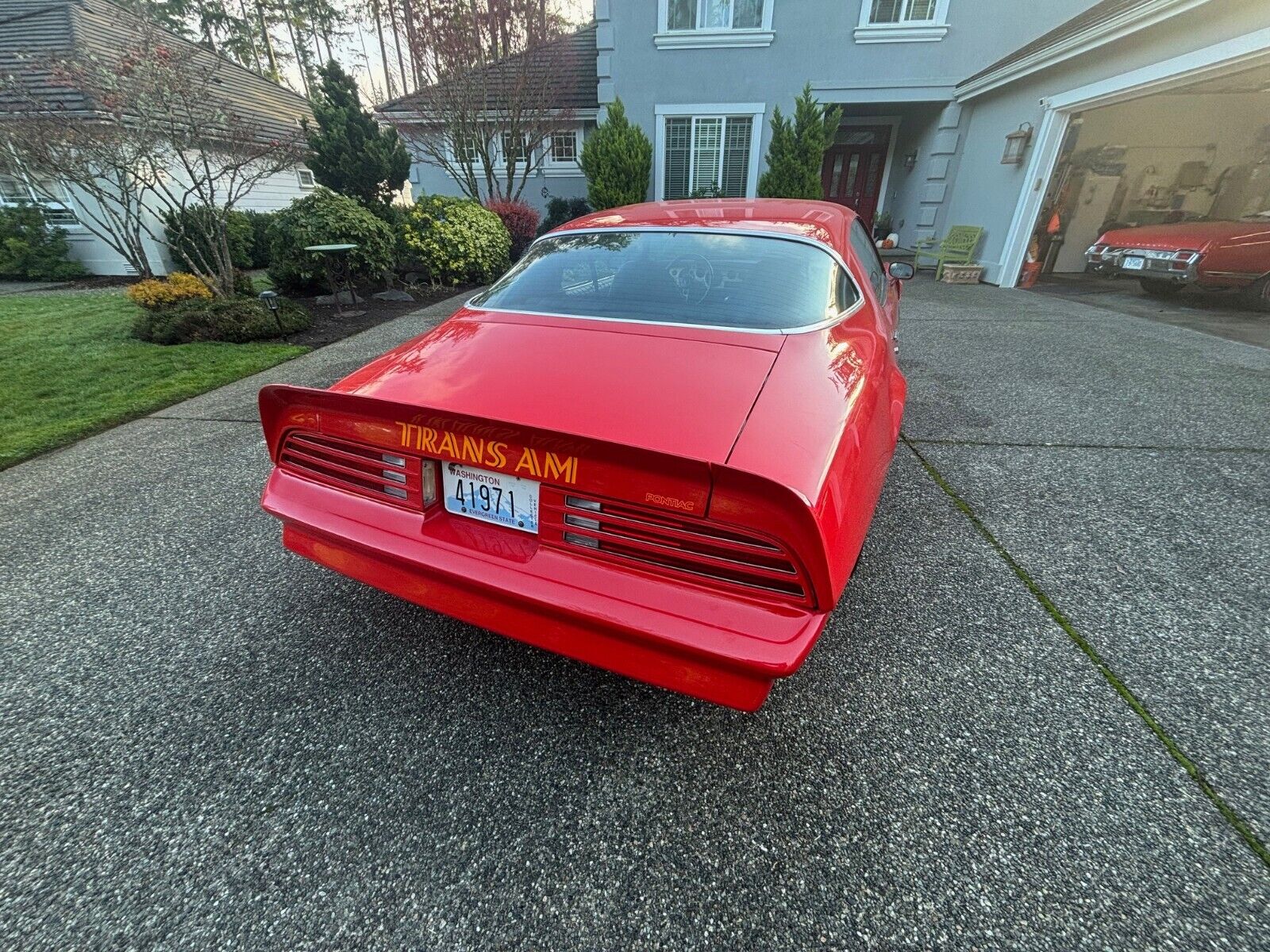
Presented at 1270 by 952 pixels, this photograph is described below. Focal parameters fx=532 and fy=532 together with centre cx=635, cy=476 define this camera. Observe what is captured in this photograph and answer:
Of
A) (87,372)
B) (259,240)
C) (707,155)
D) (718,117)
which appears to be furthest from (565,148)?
(87,372)

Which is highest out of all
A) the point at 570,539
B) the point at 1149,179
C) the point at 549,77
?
the point at 549,77

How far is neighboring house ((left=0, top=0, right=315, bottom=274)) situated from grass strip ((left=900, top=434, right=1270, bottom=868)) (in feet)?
39.2

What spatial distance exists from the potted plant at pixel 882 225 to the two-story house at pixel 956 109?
837 millimetres

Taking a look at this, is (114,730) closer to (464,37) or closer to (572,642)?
(572,642)

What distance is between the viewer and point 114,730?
1676 millimetres

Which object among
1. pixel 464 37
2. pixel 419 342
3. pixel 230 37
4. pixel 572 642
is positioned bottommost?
pixel 572 642

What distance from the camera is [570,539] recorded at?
1.48 m

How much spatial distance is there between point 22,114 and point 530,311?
8.92 m

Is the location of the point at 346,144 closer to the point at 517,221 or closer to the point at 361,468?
the point at 517,221

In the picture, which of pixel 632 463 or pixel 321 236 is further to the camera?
pixel 321 236

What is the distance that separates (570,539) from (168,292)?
774 cm

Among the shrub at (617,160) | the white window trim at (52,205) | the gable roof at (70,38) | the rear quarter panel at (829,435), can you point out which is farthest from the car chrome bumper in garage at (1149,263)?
the white window trim at (52,205)

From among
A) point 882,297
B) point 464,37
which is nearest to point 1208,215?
point 882,297

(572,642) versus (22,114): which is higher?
(22,114)
